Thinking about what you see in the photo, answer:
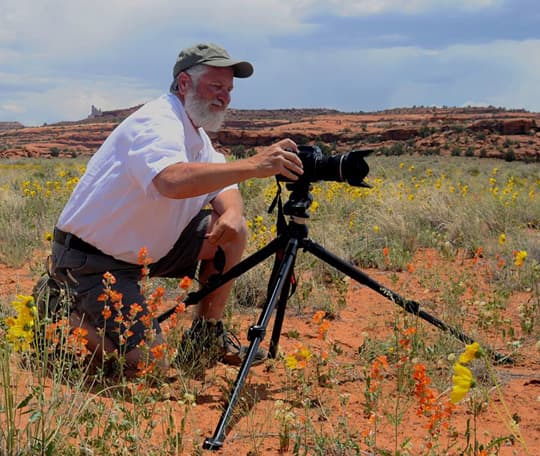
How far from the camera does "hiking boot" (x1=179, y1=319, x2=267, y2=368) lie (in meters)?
2.92

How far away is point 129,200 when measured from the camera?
8.99 ft

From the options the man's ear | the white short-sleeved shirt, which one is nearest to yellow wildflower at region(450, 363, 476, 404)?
the white short-sleeved shirt

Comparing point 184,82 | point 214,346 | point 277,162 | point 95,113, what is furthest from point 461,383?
point 95,113

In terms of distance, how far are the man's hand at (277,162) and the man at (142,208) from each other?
0.05 metres

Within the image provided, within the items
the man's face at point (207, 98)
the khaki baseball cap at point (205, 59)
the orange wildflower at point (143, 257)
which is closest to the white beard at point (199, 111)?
the man's face at point (207, 98)

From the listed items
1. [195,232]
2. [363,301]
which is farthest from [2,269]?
[363,301]

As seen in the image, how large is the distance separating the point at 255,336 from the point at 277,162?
0.63 metres

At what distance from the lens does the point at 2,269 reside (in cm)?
486

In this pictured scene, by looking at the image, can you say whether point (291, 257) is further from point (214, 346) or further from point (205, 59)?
point (205, 59)

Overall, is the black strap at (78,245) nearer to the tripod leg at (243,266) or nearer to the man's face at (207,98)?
the tripod leg at (243,266)

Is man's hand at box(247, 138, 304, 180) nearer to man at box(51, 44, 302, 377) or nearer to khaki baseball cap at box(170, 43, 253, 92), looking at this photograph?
man at box(51, 44, 302, 377)

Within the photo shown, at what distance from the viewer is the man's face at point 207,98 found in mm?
2891

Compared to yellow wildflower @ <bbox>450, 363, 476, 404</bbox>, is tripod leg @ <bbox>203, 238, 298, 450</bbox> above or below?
below

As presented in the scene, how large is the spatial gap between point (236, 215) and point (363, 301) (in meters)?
1.45
